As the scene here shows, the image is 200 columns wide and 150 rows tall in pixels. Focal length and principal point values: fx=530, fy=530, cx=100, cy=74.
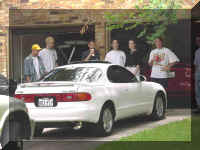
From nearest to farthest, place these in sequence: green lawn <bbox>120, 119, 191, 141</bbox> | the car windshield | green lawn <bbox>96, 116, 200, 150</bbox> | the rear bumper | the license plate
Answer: green lawn <bbox>96, 116, 200, 150</bbox>, green lawn <bbox>120, 119, 191, 141</bbox>, the rear bumper, the license plate, the car windshield

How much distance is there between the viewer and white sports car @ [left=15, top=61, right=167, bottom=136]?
9.74m

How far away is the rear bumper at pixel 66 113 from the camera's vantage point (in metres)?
9.70

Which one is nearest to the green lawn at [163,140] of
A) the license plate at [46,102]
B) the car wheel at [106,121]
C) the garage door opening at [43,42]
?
the car wheel at [106,121]

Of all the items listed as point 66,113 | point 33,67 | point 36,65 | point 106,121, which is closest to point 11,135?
point 66,113

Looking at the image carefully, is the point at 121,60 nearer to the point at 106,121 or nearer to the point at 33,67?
the point at 33,67

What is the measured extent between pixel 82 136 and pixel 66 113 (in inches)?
37.2

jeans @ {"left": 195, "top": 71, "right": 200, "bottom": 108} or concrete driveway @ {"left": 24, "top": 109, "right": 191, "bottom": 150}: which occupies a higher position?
jeans @ {"left": 195, "top": 71, "right": 200, "bottom": 108}

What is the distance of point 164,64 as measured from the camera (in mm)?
14109

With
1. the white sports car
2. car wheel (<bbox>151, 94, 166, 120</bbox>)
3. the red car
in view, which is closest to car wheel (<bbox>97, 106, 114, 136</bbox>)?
the white sports car

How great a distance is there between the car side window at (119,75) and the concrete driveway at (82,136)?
1044 millimetres

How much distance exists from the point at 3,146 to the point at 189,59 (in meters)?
9.43

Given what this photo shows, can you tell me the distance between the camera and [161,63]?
1412 cm

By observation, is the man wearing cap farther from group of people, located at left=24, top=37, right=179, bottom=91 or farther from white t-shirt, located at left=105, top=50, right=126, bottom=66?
white t-shirt, located at left=105, top=50, right=126, bottom=66

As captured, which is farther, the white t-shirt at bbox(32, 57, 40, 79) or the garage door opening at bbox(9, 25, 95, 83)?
the garage door opening at bbox(9, 25, 95, 83)
